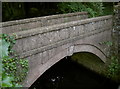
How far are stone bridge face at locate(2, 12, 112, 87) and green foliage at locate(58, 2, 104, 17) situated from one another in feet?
3.51

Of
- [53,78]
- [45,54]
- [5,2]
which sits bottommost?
Result: [53,78]

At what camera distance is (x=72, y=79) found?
8625 mm

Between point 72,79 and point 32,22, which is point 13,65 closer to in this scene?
point 32,22

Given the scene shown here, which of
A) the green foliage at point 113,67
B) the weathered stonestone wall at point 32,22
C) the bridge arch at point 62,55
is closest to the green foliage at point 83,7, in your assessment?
the weathered stonestone wall at point 32,22

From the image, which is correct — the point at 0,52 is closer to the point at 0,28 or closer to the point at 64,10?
the point at 0,28

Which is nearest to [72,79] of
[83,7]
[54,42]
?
[83,7]

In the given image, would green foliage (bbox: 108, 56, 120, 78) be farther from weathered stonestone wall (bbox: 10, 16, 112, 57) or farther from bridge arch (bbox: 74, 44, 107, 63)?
weathered stonestone wall (bbox: 10, 16, 112, 57)

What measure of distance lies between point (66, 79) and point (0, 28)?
4674mm

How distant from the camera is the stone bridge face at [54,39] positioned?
4.18 metres

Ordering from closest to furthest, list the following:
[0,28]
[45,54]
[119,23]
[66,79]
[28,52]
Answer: [28,52] < [45,54] < [0,28] < [119,23] < [66,79]

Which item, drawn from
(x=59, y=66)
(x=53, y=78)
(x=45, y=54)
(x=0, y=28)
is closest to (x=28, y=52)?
(x=45, y=54)

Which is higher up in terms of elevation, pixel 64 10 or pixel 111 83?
pixel 64 10

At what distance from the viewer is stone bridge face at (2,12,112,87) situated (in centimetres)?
418

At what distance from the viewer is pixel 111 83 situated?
26.1 ft
